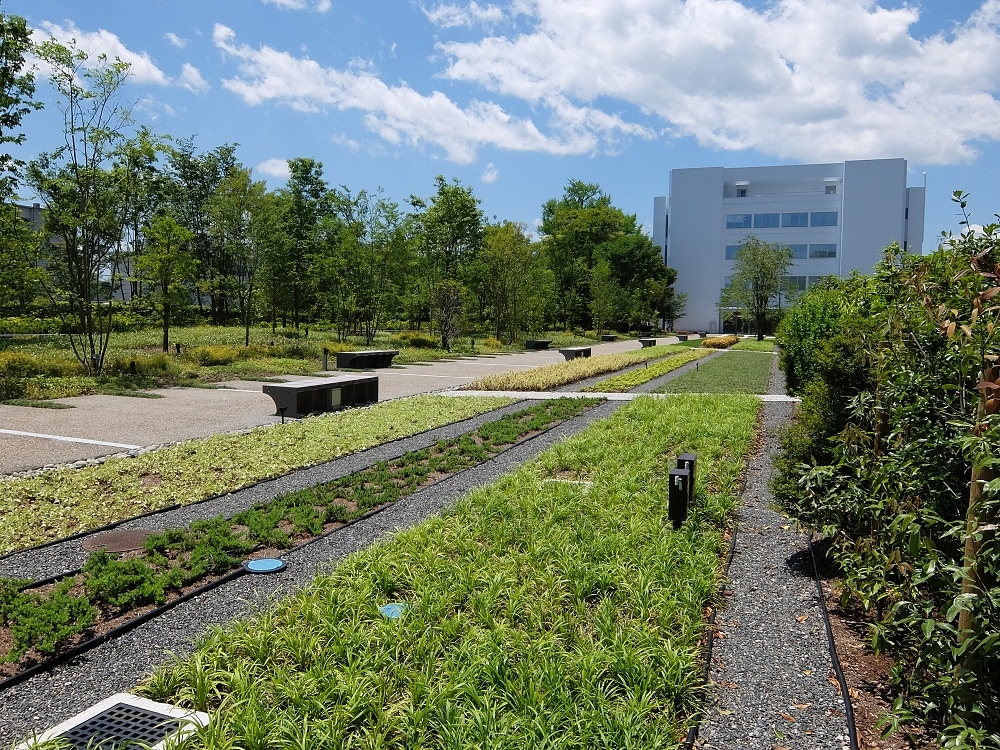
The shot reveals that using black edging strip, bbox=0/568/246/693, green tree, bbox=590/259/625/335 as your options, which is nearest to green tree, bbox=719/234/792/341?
green tree, bbox=590/259/625/335

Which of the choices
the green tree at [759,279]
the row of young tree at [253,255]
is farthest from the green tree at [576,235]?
the green tree at [759,279]

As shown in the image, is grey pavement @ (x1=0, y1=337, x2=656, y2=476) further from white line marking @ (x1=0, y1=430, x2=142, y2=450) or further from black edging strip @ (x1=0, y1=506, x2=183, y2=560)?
black edging strip @ (x1=0, y1=506, x2=183, y2=560)

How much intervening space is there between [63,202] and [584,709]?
17309mm

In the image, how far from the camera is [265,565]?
15.1 feet

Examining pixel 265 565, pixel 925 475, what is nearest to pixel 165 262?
pixel 265 565

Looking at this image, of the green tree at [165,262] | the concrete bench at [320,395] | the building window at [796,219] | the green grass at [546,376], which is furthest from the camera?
the building window at [796,219]

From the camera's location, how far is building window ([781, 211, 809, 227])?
6050cm

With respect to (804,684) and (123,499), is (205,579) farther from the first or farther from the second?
(804,684)

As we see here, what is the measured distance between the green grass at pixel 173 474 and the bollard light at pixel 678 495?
164 inches

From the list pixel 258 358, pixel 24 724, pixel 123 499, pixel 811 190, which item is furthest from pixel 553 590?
pixel 811 190

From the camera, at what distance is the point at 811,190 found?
6378cm

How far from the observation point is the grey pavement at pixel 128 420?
834cm

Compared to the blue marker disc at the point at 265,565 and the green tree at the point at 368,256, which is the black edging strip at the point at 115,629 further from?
the green tree at the point at 368,256

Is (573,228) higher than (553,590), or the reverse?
(573,228)
